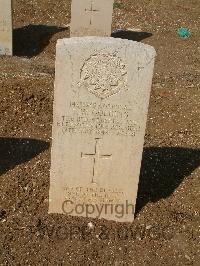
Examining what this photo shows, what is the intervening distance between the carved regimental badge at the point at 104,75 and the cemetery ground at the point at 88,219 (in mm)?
1609

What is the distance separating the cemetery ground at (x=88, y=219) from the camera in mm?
4820

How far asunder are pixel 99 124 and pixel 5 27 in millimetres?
5730

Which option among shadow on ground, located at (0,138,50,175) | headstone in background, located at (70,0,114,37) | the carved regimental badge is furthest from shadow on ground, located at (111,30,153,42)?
the carved regimental badge

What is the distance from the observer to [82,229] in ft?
16.5

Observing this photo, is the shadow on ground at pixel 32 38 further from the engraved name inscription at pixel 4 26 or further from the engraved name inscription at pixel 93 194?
the engraved name inscription at pixel 93 194

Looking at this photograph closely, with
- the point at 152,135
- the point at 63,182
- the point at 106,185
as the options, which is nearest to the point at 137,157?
the point at 106,185

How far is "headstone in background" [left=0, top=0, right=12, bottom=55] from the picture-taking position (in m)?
9.24

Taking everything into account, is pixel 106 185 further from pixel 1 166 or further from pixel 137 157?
pixel 1 166

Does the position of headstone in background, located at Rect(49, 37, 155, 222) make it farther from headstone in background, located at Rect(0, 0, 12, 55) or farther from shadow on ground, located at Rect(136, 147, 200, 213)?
headstone in background, located at Rect(0, 0, 12, 55)

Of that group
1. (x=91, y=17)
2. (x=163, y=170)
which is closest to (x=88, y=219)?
(x=163, y=170)

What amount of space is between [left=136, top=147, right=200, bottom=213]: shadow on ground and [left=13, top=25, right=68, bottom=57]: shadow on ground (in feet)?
15.1

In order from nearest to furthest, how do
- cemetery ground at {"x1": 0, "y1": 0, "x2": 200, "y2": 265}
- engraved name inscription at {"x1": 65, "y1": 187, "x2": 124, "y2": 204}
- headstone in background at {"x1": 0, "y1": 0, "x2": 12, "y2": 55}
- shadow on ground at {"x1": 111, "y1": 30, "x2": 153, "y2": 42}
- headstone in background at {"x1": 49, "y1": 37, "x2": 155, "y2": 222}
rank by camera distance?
headstone in background at {"x1": 49, "y1": 37, "x2": 155, "y2": 222} < cemetery ground at {"x1": 0, "y1": 0, "x2": 200, "y2": 265} < engraved name inscription at {"x1": 65, "y1": 187, "x2": 124, "y2": 204} < headstone in background at {"x1": 0, "y1": 0, "x2": 12, "y2": 55} < shadow on ground at {"x1": 111, "y1": 30, "x2": 153, "y2": 42}

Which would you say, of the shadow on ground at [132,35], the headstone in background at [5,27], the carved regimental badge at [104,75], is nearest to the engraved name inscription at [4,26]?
the headstone in background at [5,27]

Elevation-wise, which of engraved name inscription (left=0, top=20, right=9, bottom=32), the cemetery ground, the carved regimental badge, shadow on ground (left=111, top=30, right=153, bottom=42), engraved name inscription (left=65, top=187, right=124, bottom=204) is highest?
the carved regimental badge
